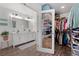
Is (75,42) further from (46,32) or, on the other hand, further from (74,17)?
(46,32)

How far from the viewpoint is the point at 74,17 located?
1.78 m

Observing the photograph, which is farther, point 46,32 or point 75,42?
point 46,32

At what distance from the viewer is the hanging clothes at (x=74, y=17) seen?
5.69 feet

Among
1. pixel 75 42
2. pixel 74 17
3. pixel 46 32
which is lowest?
pixel 75 42

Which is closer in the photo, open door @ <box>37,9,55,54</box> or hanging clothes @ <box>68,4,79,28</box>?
hanging clothes @ <box>68,4,79,28</box>

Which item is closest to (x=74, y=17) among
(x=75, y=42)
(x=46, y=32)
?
(x=75, y=42)

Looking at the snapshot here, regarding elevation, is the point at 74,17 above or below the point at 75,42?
above

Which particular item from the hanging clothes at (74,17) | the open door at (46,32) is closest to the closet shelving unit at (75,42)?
the hanging clothes at (74,17)

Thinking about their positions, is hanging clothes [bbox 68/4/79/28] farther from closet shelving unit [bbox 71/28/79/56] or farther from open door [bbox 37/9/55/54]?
open door [bbox 37/9/55/54]

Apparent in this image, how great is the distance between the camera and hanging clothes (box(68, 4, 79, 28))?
5.69 ft

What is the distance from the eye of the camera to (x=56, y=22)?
1.82 metres

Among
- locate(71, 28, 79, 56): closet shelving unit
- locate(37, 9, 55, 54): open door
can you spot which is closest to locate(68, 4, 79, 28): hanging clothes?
locate(71, 28, 79, 56): closet shelving unit

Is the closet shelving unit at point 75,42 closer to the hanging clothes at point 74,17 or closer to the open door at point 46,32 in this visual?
the hanging clothes at point 74,17

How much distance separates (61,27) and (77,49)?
0.44 meters
